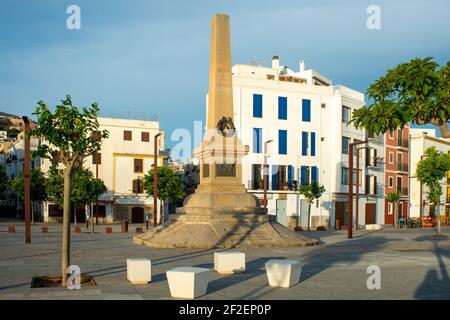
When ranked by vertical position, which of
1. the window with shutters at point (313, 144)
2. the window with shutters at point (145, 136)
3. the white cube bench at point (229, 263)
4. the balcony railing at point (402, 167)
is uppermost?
the window with shutters at point (145, 136)

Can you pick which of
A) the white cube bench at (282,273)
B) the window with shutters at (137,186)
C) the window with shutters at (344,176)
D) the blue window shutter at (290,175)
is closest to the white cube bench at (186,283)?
the white cube bench at (282,273)

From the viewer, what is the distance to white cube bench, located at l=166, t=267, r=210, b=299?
10574mm

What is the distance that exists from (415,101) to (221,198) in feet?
51.8

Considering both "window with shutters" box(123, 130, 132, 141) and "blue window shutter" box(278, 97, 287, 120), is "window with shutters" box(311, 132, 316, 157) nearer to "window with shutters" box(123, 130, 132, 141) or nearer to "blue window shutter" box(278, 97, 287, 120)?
"blue window shutter" box(278, 97, 287, 120)

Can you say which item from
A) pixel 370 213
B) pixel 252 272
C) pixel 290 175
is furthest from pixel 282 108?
pixel 252 272

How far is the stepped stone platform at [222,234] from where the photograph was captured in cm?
2305

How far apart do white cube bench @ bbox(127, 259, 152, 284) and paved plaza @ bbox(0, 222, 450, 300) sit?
0.22 meters

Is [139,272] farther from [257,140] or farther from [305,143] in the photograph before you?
[305,143]

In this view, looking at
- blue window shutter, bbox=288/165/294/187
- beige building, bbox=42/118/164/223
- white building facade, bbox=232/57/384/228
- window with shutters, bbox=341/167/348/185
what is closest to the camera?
white building facade, bbox=232/57/384/228

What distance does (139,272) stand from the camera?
1252cm

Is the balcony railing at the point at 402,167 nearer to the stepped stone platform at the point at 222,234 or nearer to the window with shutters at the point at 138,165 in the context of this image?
the window with shutters at the point at 138,165

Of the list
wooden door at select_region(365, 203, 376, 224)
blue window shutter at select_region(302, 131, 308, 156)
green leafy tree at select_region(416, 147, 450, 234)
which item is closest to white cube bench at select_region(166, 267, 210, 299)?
green leafy tree at select_region(416, 147, 450, 234)

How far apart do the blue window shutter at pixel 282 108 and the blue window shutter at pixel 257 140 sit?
2.93 metres

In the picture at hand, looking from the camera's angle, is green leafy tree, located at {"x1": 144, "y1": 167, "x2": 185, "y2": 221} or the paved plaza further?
green leafy tree, located at {"x1": 144, "y1": 167, "x2": 185, "y2": 221}
